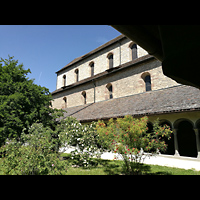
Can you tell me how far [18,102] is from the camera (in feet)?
30.8

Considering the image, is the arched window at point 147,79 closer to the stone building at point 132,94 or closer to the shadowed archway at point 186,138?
the stone building at point 132,94

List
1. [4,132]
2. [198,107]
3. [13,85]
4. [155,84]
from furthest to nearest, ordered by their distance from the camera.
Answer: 1. [155,84]
2. [13,85]
3. [4,132]
4. [198,107]

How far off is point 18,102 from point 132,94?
10.2 metres

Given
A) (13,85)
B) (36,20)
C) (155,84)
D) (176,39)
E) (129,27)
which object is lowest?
(36,20)

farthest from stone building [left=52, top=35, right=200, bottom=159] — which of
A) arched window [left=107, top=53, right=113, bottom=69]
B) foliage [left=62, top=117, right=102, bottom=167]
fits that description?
foliage [left=62, top=117, right=102, bottom=167]

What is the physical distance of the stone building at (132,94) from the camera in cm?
902

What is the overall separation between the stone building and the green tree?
4.22m

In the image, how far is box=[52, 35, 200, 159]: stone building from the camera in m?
9.02

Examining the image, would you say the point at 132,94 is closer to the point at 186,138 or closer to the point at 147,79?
the point at 147,79

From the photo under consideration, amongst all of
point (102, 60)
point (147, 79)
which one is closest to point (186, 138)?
point (147, 79)

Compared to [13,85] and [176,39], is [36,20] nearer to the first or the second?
[176,39]
